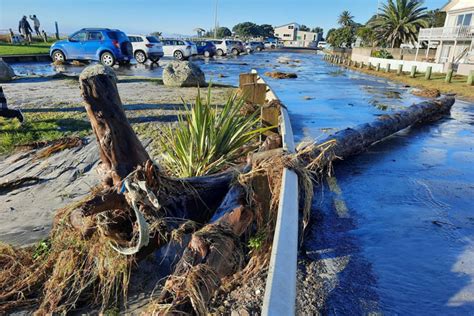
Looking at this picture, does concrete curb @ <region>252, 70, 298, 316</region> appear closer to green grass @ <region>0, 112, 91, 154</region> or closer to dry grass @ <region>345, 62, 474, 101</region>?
green grass @ <region>0, 112, 91, 154</region>

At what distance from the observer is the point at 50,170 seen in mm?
5191

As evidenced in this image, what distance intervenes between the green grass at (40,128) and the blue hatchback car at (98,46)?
42.1 ft

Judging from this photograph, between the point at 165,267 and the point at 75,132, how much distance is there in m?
4.85

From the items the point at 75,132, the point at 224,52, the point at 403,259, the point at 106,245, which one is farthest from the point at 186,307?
the point at 224,52

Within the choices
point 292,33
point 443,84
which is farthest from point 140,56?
point 292,33

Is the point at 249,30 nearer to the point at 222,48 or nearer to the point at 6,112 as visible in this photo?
the point at 222,48

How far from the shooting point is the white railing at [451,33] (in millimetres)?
28266

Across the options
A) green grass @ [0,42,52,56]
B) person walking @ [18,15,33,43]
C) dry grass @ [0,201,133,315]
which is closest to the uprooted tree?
dry grass @ [0,201,133,315]

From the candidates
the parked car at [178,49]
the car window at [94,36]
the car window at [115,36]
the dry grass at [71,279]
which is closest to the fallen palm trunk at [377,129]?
the dry grass at [71,279]

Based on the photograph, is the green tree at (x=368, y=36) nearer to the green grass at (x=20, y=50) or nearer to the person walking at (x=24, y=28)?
the green grass at (x=20, y=50)

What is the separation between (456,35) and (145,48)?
27.0m

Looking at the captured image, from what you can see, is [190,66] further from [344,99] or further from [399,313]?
[399,313]

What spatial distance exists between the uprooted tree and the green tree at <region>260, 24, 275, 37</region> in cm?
15637

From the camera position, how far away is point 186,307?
6.18ft
